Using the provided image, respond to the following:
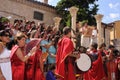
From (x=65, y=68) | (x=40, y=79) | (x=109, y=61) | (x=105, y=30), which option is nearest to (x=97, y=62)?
(x=109, y=61)

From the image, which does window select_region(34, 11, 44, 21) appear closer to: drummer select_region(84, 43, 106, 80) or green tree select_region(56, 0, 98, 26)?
green tree select_region(56, 0, 98, 26)

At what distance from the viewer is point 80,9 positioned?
2753cm

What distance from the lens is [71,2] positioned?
92.3 feet

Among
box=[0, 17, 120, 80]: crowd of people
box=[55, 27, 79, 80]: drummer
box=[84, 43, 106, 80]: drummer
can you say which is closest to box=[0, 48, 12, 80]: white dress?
box=[0, 17, 120, 80]: crowd of people

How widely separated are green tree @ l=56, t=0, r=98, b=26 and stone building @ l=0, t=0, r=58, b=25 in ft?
3.12

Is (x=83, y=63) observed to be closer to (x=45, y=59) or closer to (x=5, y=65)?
(x=45, y=59)

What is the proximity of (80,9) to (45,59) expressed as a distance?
20.5 metres

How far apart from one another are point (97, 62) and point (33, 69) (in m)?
3.52

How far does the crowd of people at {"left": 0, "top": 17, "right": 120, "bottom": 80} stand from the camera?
19.7 ft

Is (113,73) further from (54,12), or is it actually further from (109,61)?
(54,12)

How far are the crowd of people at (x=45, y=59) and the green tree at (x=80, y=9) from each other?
54.0 feet

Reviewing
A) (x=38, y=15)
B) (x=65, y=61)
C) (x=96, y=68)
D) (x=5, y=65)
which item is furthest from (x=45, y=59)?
(x=38, y=15)

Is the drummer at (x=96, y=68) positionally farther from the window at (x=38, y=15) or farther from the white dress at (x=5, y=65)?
the window at (x=38, y=15)

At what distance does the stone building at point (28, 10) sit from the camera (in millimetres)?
23344
